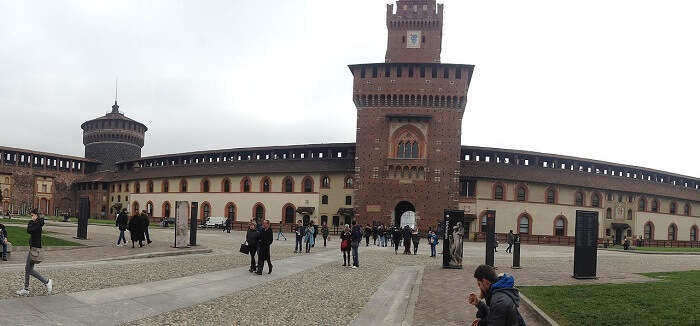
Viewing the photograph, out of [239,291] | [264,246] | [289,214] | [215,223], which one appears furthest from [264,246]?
[289,214]

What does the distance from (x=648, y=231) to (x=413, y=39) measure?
34.1 m

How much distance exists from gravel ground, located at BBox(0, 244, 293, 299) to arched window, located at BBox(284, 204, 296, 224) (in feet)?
112

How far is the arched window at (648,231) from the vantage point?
55500 millimetres

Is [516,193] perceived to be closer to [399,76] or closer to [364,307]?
[399,76]

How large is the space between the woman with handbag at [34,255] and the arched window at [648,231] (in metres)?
60.2

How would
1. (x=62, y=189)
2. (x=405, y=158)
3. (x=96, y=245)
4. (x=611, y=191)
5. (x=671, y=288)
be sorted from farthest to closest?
(x=62, y=189), (x=611, y=191), (x=405, y=158), (x=96, y=245), (x=671, y=288)

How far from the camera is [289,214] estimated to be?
174ft

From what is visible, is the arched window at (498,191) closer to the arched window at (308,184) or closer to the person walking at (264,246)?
the arched window at (308,184)

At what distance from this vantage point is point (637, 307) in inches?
396

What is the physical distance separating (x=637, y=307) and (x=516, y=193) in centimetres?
4093

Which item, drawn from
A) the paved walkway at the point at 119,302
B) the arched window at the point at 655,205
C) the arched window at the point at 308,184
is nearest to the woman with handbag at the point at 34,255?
the paved walkway at the point at 119,302

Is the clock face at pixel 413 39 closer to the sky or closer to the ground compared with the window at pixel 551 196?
closer to the sky

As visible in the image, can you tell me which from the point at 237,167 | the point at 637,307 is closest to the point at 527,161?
the point at 237,167

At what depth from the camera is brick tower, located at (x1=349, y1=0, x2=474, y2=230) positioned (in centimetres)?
4666
